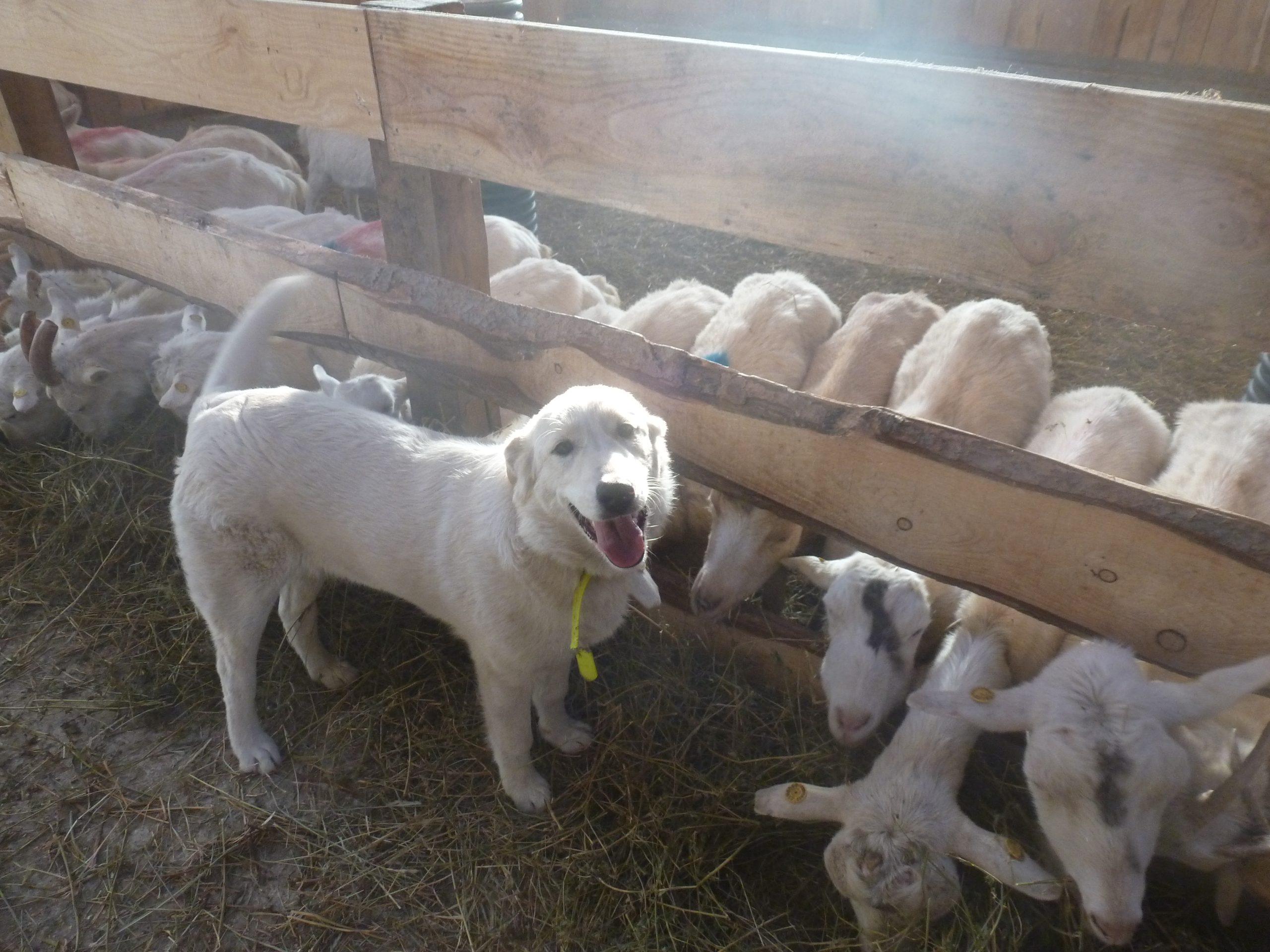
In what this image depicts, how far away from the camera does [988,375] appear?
4.29m

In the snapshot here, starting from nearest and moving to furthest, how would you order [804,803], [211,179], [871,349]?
[804,803]
[871,349]
[211,179]

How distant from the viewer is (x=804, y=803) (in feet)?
9.19

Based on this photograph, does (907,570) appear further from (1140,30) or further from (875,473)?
(1140,30)

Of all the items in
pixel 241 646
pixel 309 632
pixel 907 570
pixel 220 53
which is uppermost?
pixel 220 53

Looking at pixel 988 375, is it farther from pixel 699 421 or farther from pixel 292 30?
pixel 292 30

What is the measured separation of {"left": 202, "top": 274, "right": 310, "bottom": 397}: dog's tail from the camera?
357 cm

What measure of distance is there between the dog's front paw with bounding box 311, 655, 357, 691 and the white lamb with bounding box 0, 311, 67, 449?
2890 mm

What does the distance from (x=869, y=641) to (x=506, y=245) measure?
158 inches

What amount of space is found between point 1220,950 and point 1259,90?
391 inches

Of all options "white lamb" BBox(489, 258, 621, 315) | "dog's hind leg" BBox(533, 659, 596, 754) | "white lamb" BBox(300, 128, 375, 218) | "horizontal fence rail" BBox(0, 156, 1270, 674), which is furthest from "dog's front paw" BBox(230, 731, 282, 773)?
"white lamb" BBox(300, 128, 375, 218)

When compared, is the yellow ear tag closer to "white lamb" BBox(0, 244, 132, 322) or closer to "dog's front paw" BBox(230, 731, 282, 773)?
"dog's front paw" BBox(230, 731, 282, 773)

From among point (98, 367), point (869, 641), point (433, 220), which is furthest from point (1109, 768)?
point (98, 367)

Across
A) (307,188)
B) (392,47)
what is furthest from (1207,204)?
(307,188)

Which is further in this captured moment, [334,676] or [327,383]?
[327,383]
